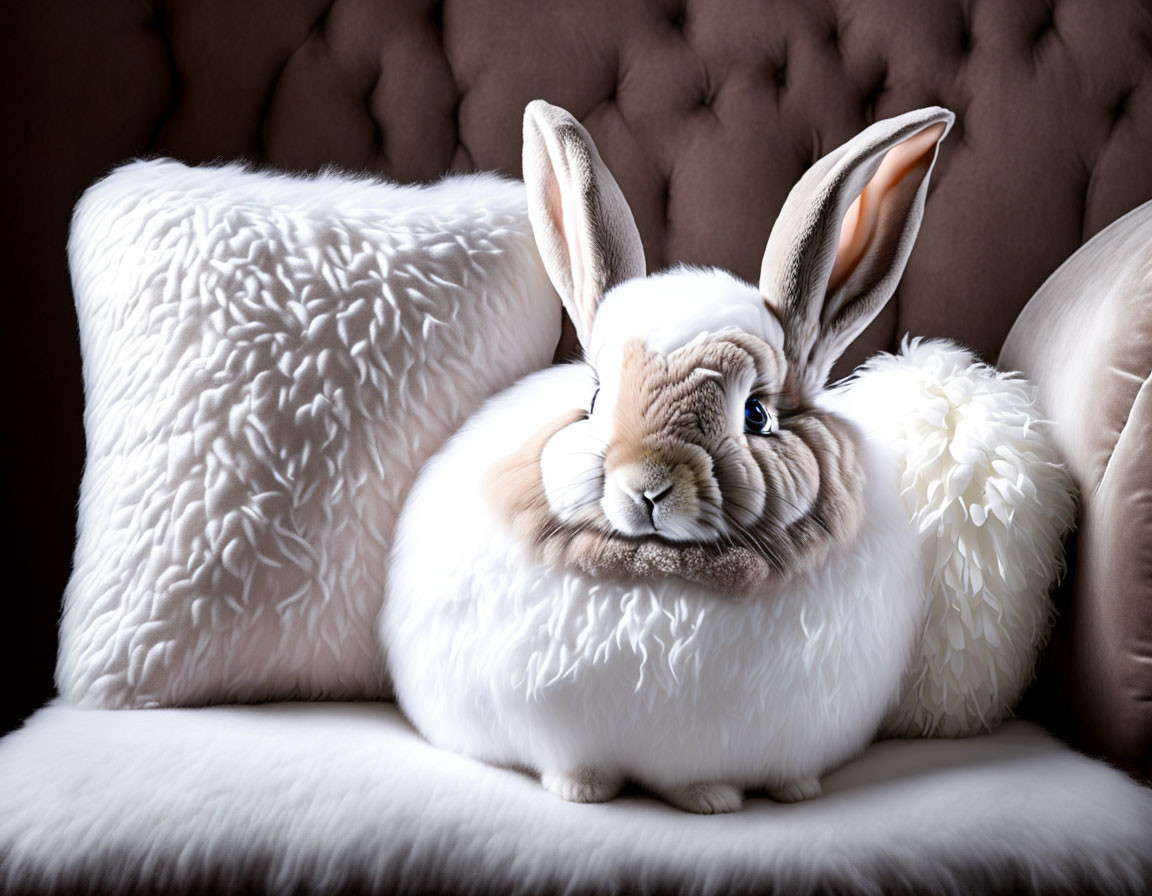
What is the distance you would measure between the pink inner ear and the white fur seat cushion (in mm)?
406

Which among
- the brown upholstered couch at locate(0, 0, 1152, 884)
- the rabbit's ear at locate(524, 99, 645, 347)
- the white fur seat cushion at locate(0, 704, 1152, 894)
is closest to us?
the white fur seat cushion at locate(0, 704, 1152, 894)

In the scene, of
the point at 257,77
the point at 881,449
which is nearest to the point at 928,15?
the point at 881,449

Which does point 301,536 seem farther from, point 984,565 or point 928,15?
point 928,15

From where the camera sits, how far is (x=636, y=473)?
0.62 meters

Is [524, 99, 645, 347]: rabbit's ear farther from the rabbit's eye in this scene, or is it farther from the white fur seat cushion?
the white fur seat cushion

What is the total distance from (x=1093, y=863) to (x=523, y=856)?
0.39m

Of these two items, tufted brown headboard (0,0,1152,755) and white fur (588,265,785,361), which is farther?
tufted brown headboard (0,0,1152,755)

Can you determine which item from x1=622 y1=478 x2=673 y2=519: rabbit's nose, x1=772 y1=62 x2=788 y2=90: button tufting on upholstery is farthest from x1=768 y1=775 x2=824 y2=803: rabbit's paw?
x1=772 y1=62 x2=788 y2=90: button tufting on upholstery

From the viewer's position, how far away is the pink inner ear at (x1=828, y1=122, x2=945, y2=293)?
2.41ft

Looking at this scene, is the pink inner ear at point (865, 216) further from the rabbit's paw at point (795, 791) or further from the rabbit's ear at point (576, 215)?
the rabbit's paw at point (795, 791)

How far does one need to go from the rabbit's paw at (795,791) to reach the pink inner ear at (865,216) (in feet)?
1.25

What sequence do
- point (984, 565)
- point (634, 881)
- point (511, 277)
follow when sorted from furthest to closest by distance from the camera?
point (511, 277) → point (984, 565) → point (634, 881)

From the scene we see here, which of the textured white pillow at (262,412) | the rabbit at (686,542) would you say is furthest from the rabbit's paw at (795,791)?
the textured white pillow at (262,412)

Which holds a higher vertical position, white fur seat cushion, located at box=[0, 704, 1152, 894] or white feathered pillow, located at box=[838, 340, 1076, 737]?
white feathered pillow, located at box=[838, 340, 1076, 737]
